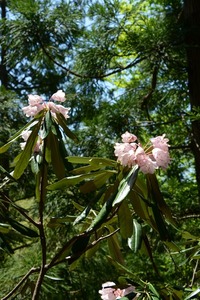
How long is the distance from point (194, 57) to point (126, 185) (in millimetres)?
2301

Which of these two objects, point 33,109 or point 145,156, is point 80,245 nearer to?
point 145,156

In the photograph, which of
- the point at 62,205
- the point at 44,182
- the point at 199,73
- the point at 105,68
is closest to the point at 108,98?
the point at 105,68

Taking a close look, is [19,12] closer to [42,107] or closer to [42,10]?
[42,10]

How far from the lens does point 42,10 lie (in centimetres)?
309

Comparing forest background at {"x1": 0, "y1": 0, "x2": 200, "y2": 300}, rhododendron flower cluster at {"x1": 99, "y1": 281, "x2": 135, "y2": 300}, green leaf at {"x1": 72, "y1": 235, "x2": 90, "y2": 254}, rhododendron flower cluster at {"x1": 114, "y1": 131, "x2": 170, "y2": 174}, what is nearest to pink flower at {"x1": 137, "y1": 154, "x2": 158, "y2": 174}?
rhododendron flower cluster at {"x1": 114, "y1": 131, "x2": 170, "y2": 174}

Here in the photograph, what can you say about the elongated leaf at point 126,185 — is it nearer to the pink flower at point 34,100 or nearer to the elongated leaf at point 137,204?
the elongated leaf at point 137,204

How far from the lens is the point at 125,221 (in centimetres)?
124

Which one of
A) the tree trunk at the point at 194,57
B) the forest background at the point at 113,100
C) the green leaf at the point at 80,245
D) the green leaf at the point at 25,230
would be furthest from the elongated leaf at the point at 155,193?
the tree trunk at the point at 194,57

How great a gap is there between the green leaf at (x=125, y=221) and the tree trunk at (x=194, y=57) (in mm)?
1915

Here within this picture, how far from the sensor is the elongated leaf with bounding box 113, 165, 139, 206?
1.10 metres

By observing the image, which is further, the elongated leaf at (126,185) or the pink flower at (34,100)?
the pink flower at (34,100)

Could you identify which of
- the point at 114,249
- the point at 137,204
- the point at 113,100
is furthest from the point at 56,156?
the point at 113,100

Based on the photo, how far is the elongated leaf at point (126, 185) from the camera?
110 cm

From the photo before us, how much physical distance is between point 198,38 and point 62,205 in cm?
129
